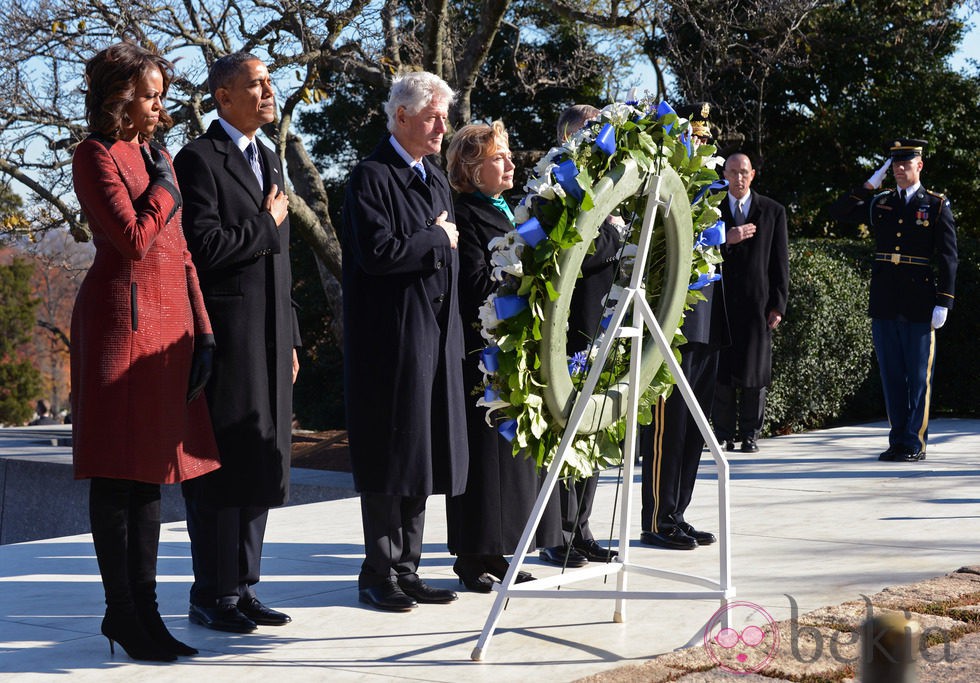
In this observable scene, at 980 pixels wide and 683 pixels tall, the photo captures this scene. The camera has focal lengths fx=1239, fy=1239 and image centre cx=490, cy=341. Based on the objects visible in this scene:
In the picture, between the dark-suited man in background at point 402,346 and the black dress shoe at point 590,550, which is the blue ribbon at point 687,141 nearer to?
the dark-suited man in background at point 402,346

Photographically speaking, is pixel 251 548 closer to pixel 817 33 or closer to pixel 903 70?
pixel 817 33

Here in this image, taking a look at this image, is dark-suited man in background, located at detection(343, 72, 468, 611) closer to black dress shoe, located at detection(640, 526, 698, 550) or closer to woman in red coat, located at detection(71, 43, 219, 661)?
woman in red coat, located at detection(71, 43, 219, 661)

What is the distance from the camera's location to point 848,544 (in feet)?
20.0

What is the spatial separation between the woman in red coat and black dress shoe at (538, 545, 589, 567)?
2014mm

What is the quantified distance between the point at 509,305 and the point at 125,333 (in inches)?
48.9

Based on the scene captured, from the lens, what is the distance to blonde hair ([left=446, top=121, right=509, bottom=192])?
518 cm

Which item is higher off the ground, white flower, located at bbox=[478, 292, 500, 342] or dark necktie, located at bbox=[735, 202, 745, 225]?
dark necktie, located at bbox=[735, 202, 745, 225]

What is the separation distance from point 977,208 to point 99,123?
669 inches

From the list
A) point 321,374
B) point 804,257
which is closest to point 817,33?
point 804,257

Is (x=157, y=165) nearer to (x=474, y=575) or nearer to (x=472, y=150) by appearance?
(x=472, y=150)

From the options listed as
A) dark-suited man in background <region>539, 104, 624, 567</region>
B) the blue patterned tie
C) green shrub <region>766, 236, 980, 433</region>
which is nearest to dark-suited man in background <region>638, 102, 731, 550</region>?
dark-suited man in background <region>539, 104, 624, 567</region>

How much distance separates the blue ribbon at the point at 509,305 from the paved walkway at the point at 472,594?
45.1 inches

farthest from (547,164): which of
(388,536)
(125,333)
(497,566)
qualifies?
(497,566)

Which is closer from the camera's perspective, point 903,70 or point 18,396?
point 903,70
